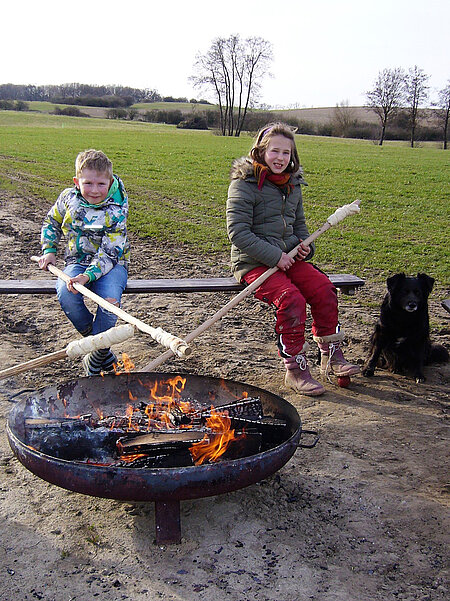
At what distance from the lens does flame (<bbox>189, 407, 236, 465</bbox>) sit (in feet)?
10.2

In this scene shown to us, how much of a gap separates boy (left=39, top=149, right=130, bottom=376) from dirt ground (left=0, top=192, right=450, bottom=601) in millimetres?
618

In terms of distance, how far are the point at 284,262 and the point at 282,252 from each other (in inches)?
4.1

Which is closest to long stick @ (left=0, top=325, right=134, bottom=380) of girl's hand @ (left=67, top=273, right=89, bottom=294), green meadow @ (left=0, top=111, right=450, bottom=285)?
girl's hand @ (left=67, top=273, right=89, bottom=294)

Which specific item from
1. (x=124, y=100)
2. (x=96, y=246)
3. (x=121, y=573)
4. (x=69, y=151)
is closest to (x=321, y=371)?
(x=96, y=246)

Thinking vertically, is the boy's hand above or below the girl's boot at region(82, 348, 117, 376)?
above

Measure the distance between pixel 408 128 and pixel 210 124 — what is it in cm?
2042

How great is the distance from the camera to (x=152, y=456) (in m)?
3.09

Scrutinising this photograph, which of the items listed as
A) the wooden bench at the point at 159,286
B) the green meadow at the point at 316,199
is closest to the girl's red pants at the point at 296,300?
the wooden bench at the point at 159,286

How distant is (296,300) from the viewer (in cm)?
450

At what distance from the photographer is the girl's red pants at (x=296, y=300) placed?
454 centimetres

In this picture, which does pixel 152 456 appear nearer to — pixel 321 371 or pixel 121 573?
pixel 121 573

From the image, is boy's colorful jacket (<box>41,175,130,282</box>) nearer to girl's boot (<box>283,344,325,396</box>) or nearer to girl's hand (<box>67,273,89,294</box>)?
girl's hand (<box>67,273,89,294</box>)

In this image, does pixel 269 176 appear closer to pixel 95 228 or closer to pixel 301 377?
pixel 95 228

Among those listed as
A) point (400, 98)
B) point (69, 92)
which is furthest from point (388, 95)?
point (69, 92)
